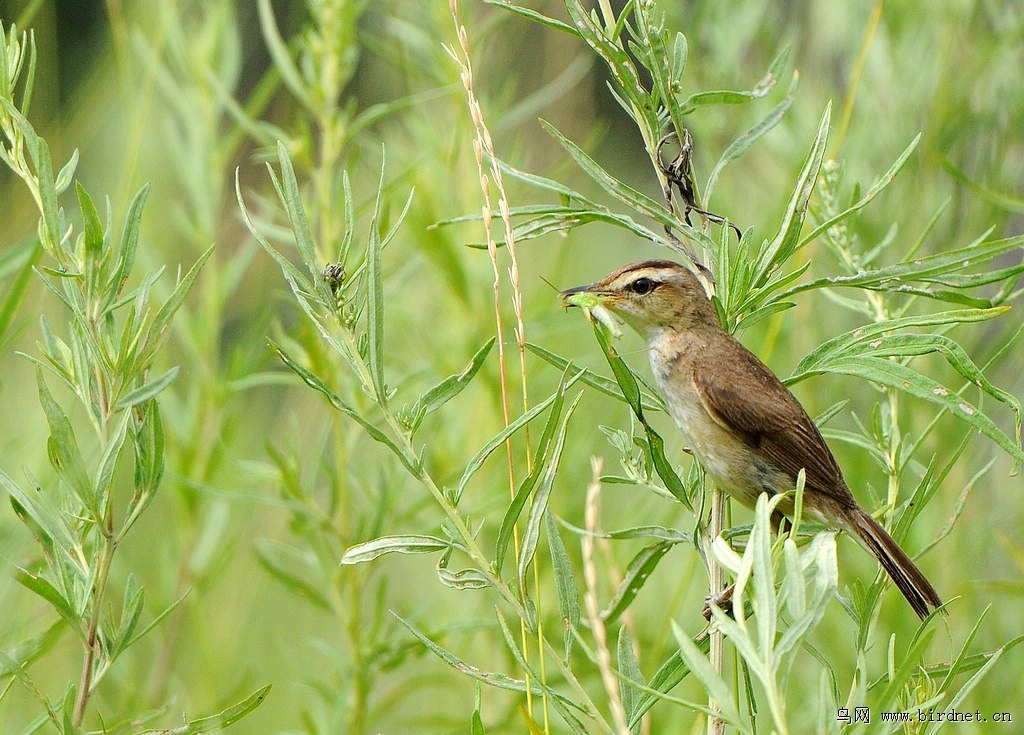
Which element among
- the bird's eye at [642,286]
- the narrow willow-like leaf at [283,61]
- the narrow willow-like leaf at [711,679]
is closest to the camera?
the narrow willow-like leaf at [711,679]

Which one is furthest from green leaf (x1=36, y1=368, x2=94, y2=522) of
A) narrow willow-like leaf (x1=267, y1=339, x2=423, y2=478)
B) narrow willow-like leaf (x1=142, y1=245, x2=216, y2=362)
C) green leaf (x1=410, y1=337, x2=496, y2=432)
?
green leaf (x1=410, y1=337, x2=496, y2=432)

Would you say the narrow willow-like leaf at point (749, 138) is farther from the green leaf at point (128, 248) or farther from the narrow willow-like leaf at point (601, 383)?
the green leaf at point (128, 248)

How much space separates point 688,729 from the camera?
250cm

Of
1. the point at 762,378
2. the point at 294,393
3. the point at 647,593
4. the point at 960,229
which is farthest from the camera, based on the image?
the point at 294,393

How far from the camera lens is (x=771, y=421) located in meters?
1.93

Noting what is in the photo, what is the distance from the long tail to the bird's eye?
0.59 metres

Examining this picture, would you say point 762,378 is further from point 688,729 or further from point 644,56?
Result: point 688,729

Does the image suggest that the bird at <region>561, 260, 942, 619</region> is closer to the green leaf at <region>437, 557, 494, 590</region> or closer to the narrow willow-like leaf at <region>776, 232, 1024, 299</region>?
the narrow willow-like leaf at <region>776, 232, 1024, 299</region>

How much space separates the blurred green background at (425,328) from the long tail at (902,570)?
38 centimetres

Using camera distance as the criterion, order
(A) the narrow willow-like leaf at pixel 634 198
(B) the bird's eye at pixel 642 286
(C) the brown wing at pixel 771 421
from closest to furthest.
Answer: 1. (A) the narrow willow-like leaf at pixel 634 198
2. (C) the brown wing at pixel 771 421
3. (B) the bird's eye at pixel 642 286

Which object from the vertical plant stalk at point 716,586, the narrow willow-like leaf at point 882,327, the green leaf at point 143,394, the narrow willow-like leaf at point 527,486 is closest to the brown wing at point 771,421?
the vertical plant stalk at point 716,586

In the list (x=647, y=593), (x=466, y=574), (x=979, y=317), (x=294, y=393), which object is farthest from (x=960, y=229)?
(x=294, y=393)

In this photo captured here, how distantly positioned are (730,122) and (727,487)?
5.75 ft

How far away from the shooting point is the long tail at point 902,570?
164cm
